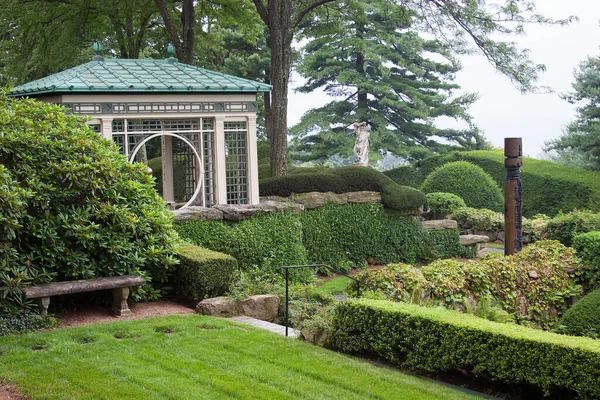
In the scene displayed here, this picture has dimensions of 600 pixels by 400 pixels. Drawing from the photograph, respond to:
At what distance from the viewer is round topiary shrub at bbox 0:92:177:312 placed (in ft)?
29.8

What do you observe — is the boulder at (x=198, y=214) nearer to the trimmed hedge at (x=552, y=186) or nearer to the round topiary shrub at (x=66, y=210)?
the round topiary shrub at (x=66, y=210)

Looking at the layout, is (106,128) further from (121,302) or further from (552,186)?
(552,186)

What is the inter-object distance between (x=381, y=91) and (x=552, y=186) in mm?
9699

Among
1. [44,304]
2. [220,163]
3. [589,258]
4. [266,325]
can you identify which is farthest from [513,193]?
[44,304]

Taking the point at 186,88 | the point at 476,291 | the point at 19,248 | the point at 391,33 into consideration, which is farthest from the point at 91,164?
the point at 391,33

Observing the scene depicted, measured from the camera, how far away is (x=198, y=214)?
42.8 feet

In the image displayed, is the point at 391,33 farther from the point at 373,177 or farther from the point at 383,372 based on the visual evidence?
the point at 383,372

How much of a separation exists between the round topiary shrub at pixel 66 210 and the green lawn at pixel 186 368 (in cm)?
118

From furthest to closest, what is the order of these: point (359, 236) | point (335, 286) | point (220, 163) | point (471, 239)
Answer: point (471, 239), point (359, 236), point (335, 286), point (220, 163)

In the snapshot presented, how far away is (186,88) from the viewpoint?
13.3m

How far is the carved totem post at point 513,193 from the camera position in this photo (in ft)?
43.3

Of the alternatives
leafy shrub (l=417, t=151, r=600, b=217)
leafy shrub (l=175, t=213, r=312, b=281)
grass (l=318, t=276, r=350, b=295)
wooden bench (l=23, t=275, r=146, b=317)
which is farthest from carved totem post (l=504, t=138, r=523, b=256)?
leafy shrub (l=417, t=151, r=600, b=217)

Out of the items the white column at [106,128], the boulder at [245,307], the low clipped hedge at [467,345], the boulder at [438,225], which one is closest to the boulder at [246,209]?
the white column at [106,128]

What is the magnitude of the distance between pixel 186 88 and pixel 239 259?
3.27 m
